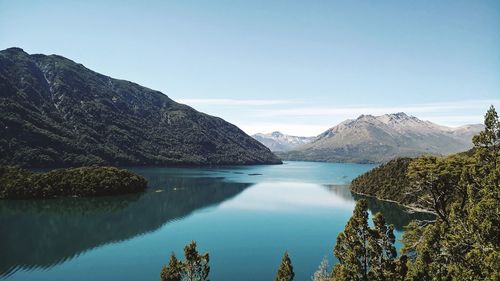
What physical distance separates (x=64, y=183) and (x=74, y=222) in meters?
48.8

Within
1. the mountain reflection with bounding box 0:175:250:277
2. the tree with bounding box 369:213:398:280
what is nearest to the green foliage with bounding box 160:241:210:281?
the tree with bounding box 369:213:398:280

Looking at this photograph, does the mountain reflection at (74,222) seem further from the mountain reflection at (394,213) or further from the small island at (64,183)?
the mountain reflection at (394,213)

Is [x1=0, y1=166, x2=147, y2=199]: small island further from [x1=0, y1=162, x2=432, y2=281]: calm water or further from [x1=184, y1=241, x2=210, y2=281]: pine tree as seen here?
[x1=184, y1=241, x2=210, y2=281]: pine tree

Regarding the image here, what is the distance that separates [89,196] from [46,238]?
64.3 metres

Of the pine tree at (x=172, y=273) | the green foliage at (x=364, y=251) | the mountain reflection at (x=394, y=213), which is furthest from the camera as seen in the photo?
the mountain reflection at (x=394, y=213)

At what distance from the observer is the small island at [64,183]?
469ft

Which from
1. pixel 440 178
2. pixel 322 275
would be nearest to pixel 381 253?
pixel 440 178

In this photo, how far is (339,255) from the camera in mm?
→ 37469

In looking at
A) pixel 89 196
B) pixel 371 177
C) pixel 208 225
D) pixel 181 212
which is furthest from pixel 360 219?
pixel 371 177

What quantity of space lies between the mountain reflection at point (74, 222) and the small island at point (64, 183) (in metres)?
6.12

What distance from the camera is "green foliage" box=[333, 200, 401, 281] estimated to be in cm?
3519

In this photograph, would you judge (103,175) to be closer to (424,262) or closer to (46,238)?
(46,238)

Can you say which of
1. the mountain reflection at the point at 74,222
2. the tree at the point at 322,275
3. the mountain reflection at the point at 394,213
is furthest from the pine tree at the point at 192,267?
the mountain reflection at the point at 394,213

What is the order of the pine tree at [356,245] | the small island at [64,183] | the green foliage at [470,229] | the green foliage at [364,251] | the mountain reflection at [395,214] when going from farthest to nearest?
the small island at [64,183] → the mountain reflection at [395,214] → the pine tree at [356,245] → the green foliage at [364,251] → the green foliage at [470,229]
